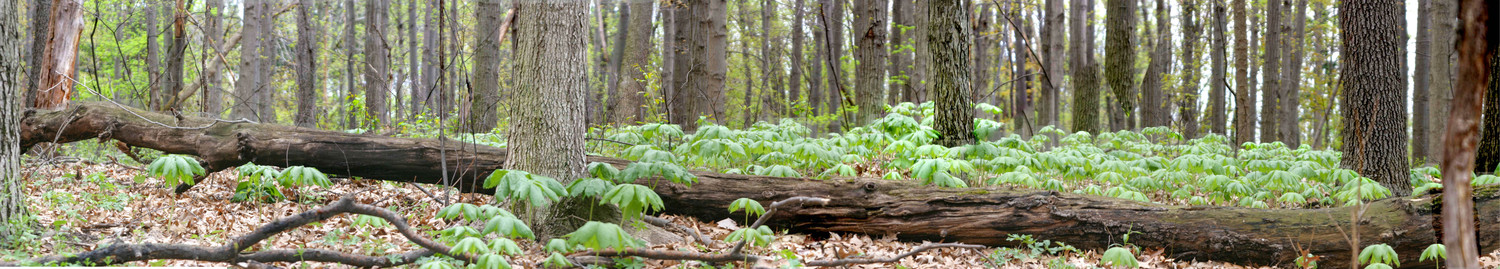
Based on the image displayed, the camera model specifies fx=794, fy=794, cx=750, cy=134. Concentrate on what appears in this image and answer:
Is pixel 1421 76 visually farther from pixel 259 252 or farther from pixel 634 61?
pixel 259 252

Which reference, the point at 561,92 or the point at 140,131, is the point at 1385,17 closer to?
the point at 561,92

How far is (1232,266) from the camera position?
14.8 ft

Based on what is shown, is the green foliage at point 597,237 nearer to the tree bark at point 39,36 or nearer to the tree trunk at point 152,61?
the tree trunk at point 152,61

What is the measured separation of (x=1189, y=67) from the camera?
68.8ft

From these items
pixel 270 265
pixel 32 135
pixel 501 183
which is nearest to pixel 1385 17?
pixel 501 183

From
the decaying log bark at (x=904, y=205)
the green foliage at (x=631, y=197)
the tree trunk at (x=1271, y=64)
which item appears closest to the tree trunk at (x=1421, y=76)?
the tree trunk at (x=1271, y=64)

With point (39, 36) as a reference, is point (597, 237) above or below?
below

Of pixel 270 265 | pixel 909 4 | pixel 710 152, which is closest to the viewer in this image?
pixel 270 265

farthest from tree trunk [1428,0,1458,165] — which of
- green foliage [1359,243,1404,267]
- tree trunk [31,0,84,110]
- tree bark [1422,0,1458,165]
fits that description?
tree trunk [31,0,84,110]

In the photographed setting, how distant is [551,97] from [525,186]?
1026 millimetres

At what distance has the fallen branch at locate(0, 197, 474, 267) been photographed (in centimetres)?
332

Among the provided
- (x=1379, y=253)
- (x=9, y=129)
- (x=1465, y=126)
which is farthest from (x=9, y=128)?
(x=1379, y=253)

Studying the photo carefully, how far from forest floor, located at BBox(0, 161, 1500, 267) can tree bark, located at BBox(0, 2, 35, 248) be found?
0.47ft

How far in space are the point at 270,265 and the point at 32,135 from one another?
4435mm
